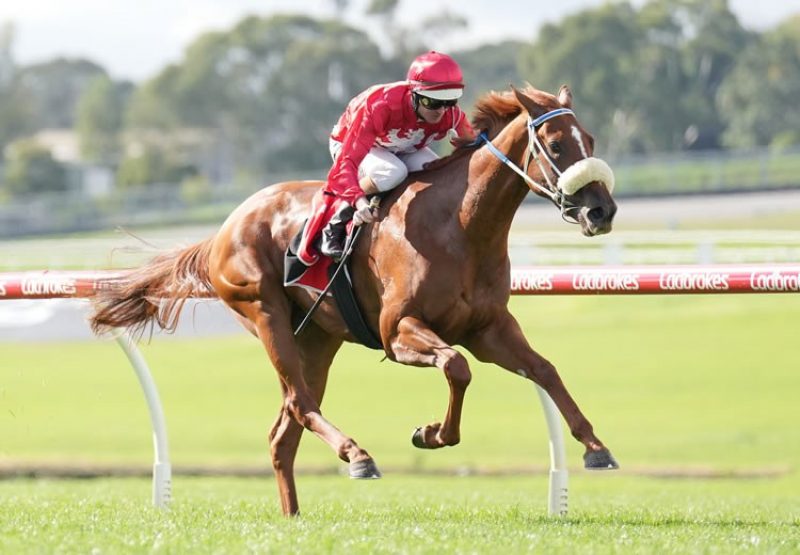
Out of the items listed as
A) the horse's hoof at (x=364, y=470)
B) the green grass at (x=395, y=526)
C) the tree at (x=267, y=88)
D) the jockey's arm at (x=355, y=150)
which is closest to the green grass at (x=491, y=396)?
the green grass at (x=395, y=526)

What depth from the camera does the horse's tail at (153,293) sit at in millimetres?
7082

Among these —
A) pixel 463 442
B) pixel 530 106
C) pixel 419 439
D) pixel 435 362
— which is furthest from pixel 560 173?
pixel 463 442

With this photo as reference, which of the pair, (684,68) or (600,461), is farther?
(684,68)

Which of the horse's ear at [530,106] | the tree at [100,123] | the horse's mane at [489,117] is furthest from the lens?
the tree at [100,123]

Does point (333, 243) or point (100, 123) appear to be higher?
point (333, 243)

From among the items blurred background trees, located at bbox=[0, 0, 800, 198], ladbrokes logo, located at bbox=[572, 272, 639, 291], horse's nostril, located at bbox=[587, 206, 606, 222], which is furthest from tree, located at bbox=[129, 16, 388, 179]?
horse's nostril, located at bbox=[587, 206, 606, 222]

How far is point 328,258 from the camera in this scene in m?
6.41

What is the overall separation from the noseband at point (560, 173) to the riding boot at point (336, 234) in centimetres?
71

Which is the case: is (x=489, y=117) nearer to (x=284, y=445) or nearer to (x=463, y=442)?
(x=284, y=445)

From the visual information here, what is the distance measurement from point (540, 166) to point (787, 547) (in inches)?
67.0

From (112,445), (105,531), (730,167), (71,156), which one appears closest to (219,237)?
(105,531)

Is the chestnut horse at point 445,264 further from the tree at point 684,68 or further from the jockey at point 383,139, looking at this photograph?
the tree at point 684,68

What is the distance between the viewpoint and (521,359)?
5.86 meters

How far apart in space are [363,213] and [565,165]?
0.92 m
